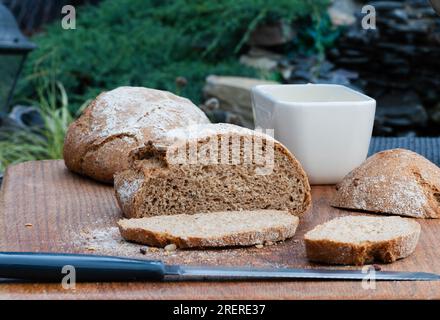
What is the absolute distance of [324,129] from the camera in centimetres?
288

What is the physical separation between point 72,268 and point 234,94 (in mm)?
5074

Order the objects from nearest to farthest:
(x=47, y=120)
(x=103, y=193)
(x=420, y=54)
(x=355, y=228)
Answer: (x=355, y=228), (x=103, y=193), (x=47, y=120), (x=420, y=54)

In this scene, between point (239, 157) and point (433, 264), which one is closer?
point (433, 264)

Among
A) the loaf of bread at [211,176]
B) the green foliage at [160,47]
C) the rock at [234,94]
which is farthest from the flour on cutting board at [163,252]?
the green foliage at [160,47]

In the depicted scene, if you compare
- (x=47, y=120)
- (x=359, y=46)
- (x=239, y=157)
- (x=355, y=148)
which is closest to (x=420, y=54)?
(x=359, y=46)

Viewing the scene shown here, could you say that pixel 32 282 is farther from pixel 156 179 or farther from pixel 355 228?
pixel 355 228

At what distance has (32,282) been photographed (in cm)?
189

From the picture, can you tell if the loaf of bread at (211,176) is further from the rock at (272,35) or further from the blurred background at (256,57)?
the rock at (272,35)

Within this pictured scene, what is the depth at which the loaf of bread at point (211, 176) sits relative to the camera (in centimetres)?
245

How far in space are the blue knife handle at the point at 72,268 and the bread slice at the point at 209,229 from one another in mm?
283

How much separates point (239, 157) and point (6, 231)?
734 millimetres

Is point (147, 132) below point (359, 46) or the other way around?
the other way around

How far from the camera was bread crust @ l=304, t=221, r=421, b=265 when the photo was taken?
2.04m

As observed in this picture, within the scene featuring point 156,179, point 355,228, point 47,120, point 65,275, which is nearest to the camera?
point 65,275
